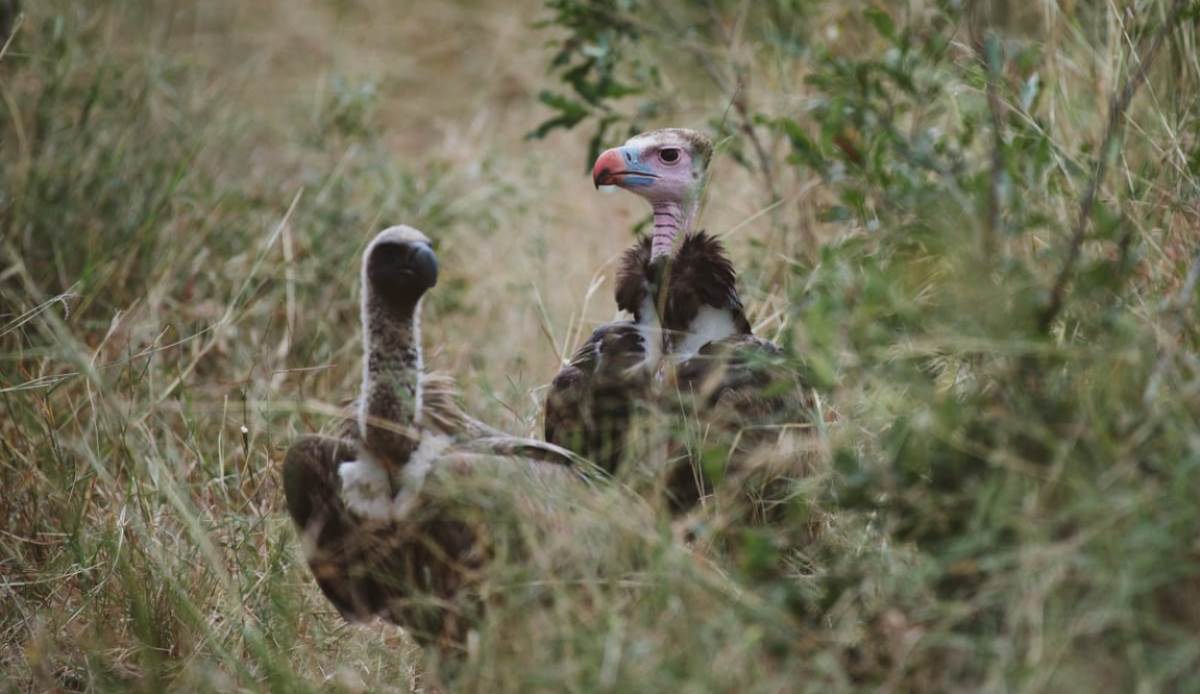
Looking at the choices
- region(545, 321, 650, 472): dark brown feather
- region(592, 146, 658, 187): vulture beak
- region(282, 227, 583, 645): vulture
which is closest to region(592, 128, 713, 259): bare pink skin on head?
region(592, 146, 658, 187): vulture beak

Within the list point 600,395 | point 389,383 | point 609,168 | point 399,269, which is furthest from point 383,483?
point 609,168

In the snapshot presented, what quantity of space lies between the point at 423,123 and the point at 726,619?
241 inches

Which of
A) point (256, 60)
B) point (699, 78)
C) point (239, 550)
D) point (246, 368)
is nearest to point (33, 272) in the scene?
point (246, 368)

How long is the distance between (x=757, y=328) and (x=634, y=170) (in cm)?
70

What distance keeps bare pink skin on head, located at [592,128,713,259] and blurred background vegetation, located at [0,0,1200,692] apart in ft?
1.17

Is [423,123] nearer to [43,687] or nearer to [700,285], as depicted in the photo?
[700,285]

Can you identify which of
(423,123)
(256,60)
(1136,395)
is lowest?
(423,123)

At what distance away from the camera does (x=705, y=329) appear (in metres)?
3.64

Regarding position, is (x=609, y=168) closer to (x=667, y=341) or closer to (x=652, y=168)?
(x=652, y=168)

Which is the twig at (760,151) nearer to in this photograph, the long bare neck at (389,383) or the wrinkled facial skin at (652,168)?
the wrinkled facial skin at (652,168)

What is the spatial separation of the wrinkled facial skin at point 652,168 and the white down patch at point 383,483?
3.57 ft

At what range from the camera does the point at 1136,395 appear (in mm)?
2441

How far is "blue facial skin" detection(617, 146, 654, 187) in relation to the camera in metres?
3.89

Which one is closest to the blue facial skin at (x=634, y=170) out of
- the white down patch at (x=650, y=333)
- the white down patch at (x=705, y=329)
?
the white down patch at (x=650, y=333)
